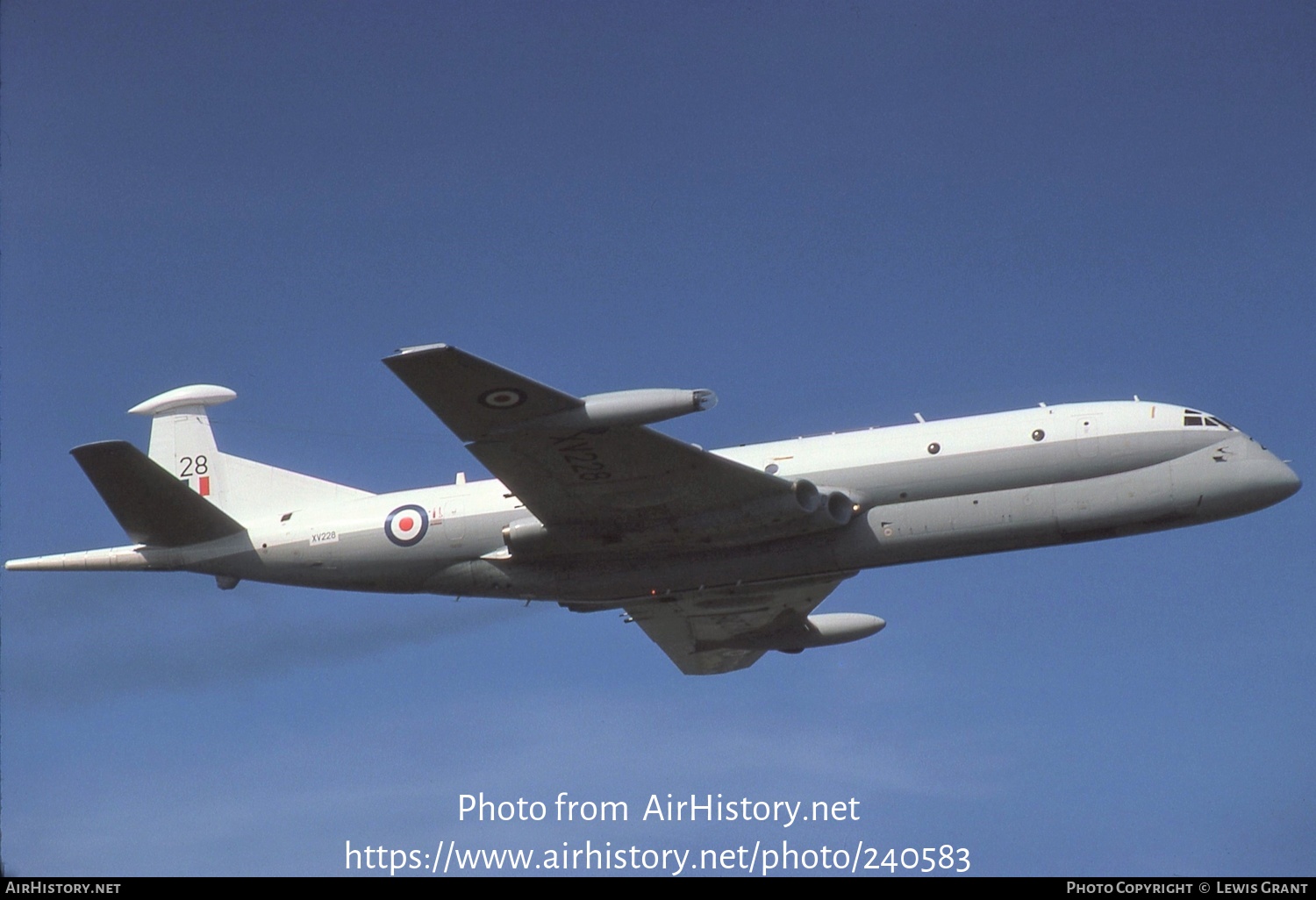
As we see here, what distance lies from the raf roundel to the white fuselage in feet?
15.3

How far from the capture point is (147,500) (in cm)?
3234

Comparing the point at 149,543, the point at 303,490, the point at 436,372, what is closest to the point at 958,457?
the point at 436,372

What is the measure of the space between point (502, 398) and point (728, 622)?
36.6 ft

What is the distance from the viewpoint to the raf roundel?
27.4 metres

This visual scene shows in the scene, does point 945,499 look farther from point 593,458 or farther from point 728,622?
point 728,622

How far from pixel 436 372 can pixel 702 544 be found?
7.38 meters

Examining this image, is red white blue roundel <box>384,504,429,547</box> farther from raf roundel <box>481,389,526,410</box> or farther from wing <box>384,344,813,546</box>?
raf roundel <box>481,389,526,410</box>

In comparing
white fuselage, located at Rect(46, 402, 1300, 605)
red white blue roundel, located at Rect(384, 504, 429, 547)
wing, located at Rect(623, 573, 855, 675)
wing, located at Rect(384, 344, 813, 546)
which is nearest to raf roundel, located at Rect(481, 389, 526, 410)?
wing, located at Rect(384, 344, 813, 546)

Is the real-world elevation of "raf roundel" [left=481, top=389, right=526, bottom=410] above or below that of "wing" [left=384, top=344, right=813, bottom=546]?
above

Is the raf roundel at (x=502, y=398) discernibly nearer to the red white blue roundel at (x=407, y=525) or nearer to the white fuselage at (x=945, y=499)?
the white fuselage at (x=945, y=499)

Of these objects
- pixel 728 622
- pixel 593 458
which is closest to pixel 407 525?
pixel 593 458

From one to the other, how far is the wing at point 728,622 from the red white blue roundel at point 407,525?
16.2ft

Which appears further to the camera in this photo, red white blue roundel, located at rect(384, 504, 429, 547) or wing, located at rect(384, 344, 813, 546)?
red white blue roundel, located at rect(384, 504, 429, 547)

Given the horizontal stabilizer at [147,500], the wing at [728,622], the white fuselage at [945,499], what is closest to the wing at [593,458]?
the white fuselage at [945,499]
